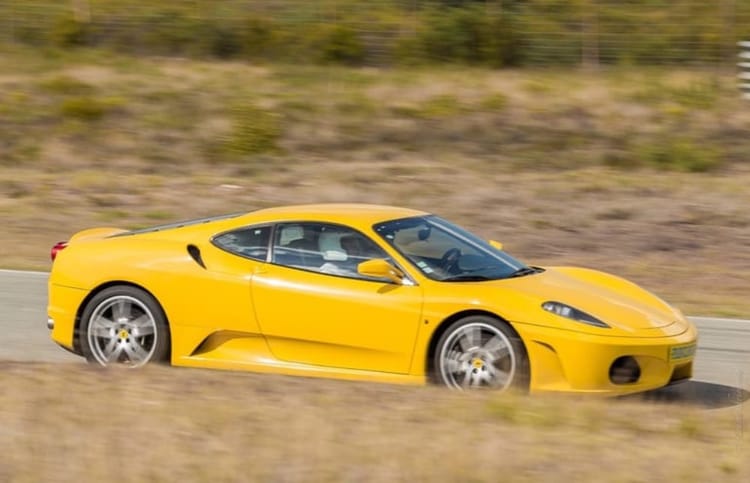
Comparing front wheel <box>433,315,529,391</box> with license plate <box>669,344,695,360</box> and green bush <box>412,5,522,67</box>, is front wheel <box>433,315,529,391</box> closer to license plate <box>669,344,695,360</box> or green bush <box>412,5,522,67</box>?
license plate <box>669,344,695,360</box>

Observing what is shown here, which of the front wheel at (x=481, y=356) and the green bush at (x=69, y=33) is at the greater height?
the green bush at (x=69, y=33)

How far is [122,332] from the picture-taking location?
9031mm

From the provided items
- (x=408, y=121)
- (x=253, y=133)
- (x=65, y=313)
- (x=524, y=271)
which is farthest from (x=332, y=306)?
(x=408, y=121)

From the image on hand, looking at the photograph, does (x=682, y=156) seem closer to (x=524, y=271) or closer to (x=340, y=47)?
(x=340, y=47)

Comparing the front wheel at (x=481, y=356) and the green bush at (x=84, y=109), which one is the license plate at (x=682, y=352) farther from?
the green bush at (x=84, y=109)

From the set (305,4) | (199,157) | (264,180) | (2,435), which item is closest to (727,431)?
(2,435)

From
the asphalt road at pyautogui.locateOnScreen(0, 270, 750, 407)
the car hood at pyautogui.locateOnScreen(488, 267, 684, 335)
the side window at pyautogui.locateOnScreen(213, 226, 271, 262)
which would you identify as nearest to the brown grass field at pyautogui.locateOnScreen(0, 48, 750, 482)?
the car hood at pyautogui.locateOnScreen(488, 267, 684, 335)

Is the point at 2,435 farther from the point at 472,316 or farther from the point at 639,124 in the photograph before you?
the point at 639,124

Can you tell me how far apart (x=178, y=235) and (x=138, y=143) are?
14276 mm

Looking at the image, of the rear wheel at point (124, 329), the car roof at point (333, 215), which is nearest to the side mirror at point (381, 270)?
the car roof at point (333, 215)

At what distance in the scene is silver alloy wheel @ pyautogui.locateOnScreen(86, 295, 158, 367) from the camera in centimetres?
897

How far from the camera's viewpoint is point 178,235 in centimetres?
926

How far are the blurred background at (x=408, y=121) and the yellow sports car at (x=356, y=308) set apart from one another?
14.2ft

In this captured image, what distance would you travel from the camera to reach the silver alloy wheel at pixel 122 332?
8969 millimetres
